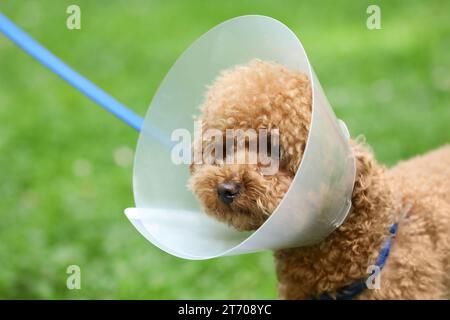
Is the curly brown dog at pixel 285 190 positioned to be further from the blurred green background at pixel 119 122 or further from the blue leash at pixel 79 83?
the blurred green background at pixel 119 122

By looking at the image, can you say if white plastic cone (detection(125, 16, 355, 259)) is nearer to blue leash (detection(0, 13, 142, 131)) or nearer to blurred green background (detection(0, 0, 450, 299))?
blue leash (detection(0, 13, 142, 131))

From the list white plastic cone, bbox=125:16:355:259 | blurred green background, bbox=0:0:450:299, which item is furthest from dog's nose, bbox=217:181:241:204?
blurred green background, bbox=0:0:450:299

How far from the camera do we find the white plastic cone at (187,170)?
228 cm

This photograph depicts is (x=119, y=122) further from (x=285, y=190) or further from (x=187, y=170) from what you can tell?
(x=285, y=190)

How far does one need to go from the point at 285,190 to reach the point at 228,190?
202 millimetres

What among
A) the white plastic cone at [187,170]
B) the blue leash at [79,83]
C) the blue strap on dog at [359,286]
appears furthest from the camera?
the blue leash at [79,83]

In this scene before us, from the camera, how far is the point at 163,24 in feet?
29.1

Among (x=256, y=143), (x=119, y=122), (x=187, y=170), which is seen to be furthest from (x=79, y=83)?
(x=119, y=122)

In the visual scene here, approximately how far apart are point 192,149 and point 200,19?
629cm

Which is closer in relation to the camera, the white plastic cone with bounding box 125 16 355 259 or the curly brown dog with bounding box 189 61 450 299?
the white plastic cone with bounding box 125 16 355 259

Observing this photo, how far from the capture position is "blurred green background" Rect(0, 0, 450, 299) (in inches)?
157

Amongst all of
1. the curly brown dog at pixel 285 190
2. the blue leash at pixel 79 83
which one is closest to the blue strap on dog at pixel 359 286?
the curly brown dog at pixel 285 190

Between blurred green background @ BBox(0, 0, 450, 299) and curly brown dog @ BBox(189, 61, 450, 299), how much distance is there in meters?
1.16
